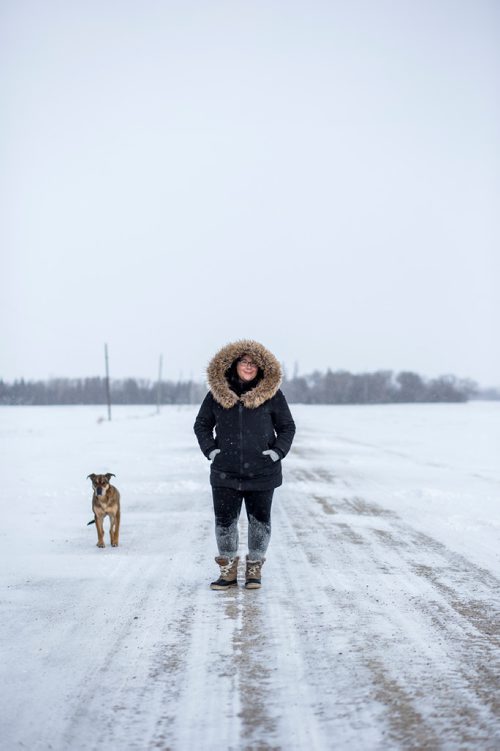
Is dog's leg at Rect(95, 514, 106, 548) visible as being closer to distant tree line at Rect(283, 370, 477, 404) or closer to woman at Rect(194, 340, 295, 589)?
woman at Rect(194, 340, 295, 589)

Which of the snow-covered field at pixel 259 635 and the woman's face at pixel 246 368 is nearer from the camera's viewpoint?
the snow-covered field at pixel 259 635

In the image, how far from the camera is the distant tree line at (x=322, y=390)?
109 m

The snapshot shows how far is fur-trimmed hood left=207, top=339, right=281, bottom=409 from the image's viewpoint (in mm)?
5082

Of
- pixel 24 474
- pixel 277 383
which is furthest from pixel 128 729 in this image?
pixel 24 474

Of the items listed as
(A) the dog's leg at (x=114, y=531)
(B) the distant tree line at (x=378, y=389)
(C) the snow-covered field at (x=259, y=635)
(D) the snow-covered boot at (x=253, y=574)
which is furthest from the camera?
(B) the distant tree line at (x=378, y=389)

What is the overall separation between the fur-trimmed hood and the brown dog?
2.10 meters

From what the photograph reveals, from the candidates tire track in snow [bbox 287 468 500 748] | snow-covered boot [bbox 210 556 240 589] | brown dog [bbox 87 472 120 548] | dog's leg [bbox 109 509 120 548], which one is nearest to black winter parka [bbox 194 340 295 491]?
snow-covered boot [bbox 210 556 240 589]

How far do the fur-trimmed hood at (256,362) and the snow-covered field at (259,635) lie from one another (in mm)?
1584

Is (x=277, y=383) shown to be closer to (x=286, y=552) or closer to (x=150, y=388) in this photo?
(x=286, y=552)

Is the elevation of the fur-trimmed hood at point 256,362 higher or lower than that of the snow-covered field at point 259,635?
higher

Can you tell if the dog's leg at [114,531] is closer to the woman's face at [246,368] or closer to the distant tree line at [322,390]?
the woman's face at [246,368]

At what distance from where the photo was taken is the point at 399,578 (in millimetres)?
5316

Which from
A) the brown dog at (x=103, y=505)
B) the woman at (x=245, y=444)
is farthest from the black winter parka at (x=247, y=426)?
the brown dog at (x=103, y=505)

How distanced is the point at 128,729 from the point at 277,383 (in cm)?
296
